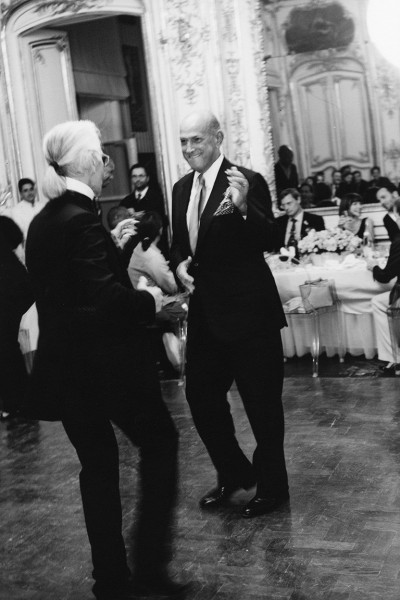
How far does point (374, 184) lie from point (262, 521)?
21.6ft

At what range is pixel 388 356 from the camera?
5.92 metres

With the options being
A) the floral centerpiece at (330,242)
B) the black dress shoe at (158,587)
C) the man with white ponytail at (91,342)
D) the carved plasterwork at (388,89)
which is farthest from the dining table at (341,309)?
the carved plasterwork at (388,89)

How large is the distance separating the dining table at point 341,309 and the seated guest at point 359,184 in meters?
2.93

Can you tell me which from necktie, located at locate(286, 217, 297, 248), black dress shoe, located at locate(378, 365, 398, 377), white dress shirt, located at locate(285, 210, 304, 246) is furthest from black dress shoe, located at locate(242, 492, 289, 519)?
white dress shirt, located at locate(285, 210, 304, 246)

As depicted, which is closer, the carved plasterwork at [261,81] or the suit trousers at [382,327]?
the suit trousers at [382,327]

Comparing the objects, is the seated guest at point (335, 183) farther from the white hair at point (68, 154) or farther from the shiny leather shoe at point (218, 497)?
the white hair at point (68, 154)

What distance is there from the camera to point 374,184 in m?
9.33

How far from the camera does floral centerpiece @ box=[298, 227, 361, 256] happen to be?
21.7 ft

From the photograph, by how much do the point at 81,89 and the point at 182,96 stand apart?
2540 millimetres

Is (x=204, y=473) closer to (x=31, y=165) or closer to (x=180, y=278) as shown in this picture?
(x=180, y=278)

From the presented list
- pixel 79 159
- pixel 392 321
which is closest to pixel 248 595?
pixel 79 159

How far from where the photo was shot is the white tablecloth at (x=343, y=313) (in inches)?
244

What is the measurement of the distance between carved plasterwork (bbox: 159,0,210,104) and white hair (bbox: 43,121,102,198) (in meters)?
5.44

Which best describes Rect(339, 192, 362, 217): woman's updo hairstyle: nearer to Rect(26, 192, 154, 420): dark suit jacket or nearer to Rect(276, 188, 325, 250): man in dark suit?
Rect(276, 188, 325, 250): man in dark suit
